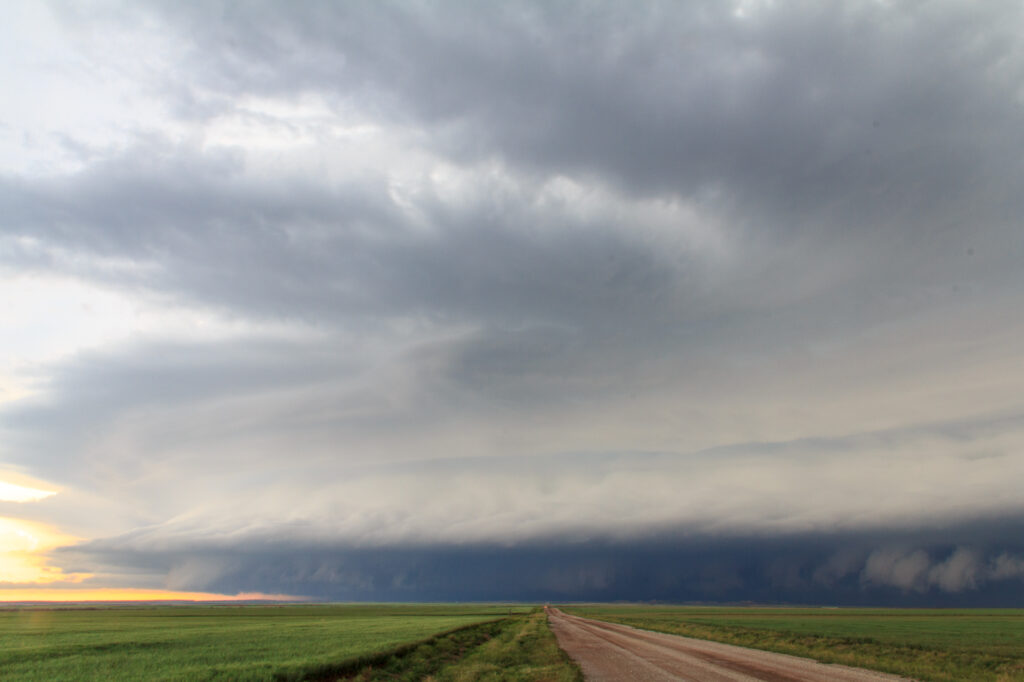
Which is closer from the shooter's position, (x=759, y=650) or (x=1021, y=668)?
(x=1021, y=668)

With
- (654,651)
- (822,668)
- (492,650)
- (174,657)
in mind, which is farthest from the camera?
(492,650)

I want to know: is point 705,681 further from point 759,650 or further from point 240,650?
point 240,650

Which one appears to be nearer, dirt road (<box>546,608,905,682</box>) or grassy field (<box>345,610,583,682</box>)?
dirt road (<box>546,608,905,682</box>)

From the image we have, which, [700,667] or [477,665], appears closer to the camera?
[700,667]

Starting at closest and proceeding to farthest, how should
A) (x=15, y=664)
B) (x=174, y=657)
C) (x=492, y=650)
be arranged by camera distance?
(x=15, y=664)
(x=174, y=657)
(x=492, y=650)

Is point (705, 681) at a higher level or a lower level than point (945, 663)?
higher

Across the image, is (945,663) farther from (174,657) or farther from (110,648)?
(110,648)

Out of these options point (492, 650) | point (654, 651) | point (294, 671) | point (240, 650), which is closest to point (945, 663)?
point (654, 651)

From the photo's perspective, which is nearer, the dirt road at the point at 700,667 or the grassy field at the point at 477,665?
the dirt road at the point at 700,667

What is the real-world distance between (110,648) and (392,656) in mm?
23437

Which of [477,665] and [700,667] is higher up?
[700,667]

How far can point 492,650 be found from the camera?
145ft

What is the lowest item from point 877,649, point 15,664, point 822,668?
point 877,649

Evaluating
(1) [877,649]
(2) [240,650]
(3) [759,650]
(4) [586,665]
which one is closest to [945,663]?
(1) [877,649]
